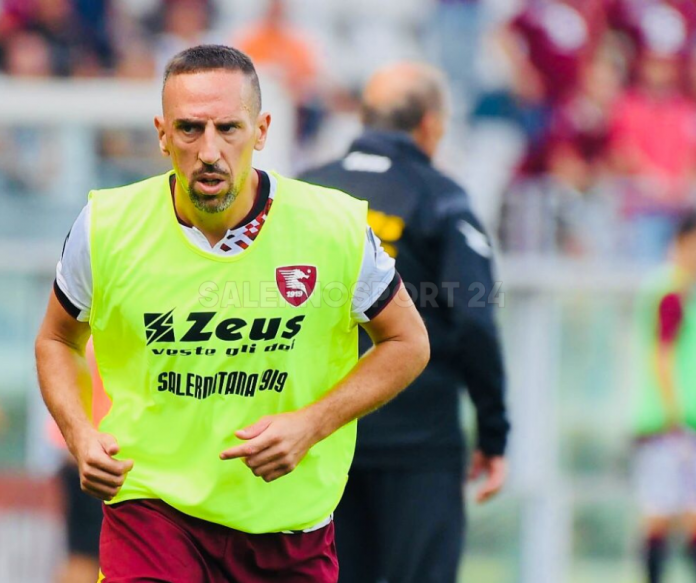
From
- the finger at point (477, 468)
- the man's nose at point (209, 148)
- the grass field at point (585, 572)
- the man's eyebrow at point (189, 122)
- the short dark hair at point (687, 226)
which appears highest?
the man's eyebrow at point (189, 122)

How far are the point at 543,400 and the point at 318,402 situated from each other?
14.8 ft

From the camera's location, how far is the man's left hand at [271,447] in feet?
10.7

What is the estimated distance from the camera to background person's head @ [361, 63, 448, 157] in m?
5.14

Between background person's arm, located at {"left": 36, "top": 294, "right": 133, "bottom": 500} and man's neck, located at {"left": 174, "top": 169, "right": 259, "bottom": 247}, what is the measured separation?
401mm

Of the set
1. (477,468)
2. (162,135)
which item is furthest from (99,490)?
(477,468)

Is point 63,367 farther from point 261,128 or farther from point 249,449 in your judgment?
point 261,128

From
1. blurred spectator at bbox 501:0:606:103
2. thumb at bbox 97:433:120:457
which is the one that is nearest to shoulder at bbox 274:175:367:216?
thumb at bbox 97:433:120:457

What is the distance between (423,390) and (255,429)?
1802 mm

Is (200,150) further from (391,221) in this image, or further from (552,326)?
(552,326)

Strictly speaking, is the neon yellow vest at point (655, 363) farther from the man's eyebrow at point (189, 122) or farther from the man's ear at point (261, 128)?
the man's eyebrow at point (189, 122)

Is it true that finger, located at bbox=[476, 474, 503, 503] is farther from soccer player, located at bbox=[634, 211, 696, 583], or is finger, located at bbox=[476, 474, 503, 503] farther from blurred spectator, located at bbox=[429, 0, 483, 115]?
blurred spectator, located at bbox=[429, 0, 483, 115]

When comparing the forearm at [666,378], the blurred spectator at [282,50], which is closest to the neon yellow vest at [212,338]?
the forearm at [666,378]

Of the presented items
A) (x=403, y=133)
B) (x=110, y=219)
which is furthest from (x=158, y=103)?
(x=110, y=219)

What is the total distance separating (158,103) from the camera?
739 centimetres
